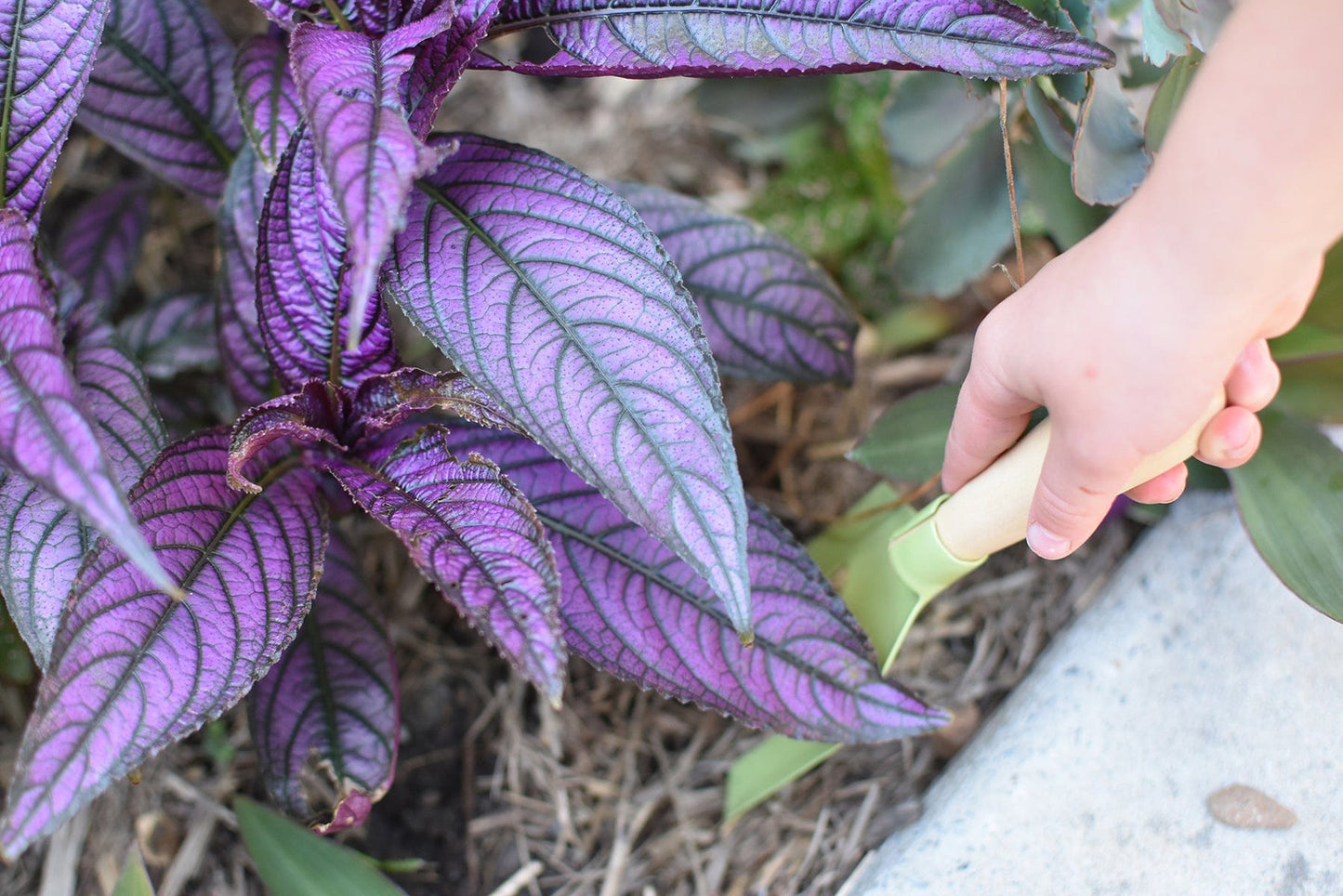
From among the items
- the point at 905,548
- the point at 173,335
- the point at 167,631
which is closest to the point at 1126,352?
the point at 905,548

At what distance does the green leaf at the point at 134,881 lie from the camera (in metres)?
0.86

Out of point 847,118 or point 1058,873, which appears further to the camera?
point 847,118

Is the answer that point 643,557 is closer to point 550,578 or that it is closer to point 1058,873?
point 550,578

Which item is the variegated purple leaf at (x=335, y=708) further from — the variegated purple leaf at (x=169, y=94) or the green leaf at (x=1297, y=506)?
the green leaf at (x=1297, y=506)

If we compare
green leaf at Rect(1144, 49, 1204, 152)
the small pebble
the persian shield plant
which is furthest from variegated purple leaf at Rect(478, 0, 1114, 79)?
the small pebble

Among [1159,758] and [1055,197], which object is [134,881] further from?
[1055,197]

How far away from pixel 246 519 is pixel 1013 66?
2.41 feet

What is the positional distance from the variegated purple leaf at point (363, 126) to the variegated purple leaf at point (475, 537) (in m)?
0.18

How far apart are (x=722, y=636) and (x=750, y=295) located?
0.42 meters

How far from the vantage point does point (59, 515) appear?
77cm

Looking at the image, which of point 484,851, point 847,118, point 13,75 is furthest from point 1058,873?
point 13,75

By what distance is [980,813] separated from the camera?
0.96m

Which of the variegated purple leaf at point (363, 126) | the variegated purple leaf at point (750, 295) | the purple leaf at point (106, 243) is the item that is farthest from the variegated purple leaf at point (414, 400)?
the purple leaf at point (106, 243)

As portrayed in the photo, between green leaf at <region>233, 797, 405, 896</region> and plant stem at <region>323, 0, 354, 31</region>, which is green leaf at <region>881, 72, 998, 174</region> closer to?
plant stem at <region>323, 0, 354, 31</region>
